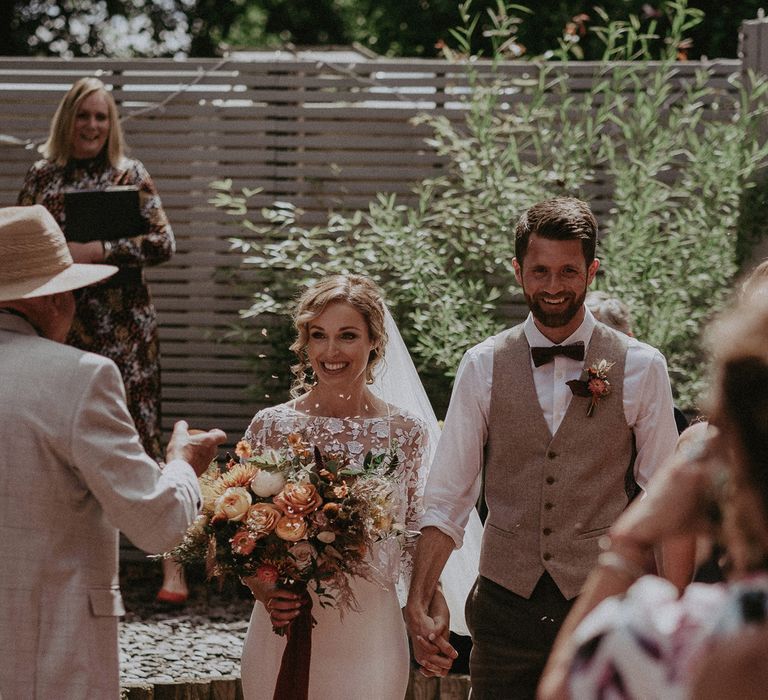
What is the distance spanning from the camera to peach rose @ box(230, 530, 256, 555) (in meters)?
3.36

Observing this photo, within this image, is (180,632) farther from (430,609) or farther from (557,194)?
(557,194)

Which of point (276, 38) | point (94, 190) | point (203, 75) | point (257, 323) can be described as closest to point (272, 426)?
point (94, 190)

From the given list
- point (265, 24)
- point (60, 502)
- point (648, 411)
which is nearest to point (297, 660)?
point (60, 502)

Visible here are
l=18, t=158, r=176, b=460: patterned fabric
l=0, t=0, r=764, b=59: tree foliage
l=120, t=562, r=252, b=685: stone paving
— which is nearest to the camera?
l=120, t=562, r=252, b=685: stone paving

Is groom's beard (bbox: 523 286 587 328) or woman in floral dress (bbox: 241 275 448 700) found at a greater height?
groom's beard (bbox: 523 286 587 328)

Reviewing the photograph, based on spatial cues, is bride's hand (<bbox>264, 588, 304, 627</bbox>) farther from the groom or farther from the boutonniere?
the boutonniere

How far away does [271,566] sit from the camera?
3402 millimetres

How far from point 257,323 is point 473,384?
3.42m

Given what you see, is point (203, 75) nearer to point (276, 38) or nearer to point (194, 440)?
point (194, 440)

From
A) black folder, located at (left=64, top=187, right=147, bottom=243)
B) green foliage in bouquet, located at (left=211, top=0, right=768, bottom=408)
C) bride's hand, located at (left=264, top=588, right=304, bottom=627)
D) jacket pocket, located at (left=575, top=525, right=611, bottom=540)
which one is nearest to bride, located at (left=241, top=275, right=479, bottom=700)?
bride's hand, located at (left=264, top=588, right=304, bottom=627)

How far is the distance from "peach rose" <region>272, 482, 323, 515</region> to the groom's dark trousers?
58 centimetres

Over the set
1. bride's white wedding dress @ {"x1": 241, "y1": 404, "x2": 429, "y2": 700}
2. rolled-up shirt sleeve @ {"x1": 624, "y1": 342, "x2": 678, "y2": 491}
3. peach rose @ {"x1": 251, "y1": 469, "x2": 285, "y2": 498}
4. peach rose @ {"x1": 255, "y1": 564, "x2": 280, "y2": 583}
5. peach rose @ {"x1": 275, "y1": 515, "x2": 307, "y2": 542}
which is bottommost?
bride's white wedding dress @ {"x1": 241, "y1": 404, "x2": 429, "y2": 700}

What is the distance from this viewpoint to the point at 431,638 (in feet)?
11.3

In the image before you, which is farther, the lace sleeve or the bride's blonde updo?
the bride's blonde updo
